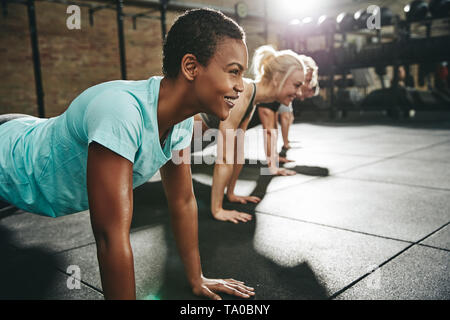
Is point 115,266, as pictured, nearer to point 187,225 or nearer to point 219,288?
point 187,225

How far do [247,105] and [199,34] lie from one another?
59.5 inches

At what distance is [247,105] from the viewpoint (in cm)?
250

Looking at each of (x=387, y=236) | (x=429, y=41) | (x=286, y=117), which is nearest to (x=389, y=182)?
(x=387, y=236)

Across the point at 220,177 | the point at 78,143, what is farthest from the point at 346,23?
the point at 78,143

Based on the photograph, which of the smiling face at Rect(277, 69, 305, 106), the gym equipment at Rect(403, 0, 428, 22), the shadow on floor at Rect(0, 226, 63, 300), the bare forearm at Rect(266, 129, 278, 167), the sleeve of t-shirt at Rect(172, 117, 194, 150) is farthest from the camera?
the gym equipment at Rect(403, 0, 428, 22)

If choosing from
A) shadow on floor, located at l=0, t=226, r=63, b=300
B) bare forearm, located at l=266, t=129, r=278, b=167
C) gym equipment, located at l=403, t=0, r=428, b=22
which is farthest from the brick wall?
gym equipment, located at l=403, t=0, r=428, b=22

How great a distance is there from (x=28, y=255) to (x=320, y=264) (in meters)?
1.48

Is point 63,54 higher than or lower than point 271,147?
higher

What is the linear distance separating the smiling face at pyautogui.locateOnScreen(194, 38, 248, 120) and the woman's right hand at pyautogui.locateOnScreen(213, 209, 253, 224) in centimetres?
142

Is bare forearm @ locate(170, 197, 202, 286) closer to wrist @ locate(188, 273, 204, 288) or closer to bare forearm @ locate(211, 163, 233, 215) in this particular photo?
wrist @ locate(188, 273, 204, 288)

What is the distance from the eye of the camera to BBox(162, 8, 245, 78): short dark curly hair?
100cm

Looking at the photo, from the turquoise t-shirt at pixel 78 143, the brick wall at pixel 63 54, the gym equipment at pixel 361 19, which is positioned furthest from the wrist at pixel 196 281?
the gym equipment at pixel 361 19

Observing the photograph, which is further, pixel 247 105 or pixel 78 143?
pixel 247 105

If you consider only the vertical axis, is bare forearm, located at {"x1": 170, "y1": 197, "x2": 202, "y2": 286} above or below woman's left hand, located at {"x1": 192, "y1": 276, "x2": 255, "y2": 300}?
above
